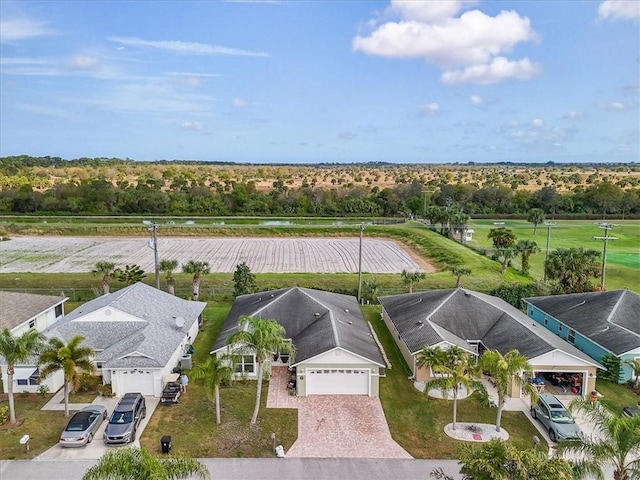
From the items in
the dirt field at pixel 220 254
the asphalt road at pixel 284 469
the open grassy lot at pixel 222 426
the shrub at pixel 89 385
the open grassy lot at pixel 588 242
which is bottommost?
the open grassy lot at pixel 222 426

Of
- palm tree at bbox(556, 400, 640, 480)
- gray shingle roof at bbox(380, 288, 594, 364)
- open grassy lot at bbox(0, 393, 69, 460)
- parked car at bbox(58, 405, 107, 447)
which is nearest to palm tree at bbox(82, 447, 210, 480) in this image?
parked car at bbox(58, 405, 107, 447)

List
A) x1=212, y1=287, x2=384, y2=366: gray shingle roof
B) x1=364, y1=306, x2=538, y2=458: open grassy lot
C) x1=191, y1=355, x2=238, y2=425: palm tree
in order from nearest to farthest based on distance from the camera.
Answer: x1=364, y1=306, x2=538, y2=458: open grassy lot, x1=191, y1=355, x2=238, y2=425: palm tree, x1=212, y1=287, x2=384, y2=366: gray shingle roof

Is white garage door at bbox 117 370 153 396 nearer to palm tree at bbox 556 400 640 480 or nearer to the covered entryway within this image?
the covered entryway

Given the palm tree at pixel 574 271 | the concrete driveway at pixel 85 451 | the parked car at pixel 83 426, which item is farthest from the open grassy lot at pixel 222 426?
the palm tree at pixel 574 271

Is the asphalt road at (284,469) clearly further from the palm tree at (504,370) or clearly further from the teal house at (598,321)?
the teal house at (598,321)

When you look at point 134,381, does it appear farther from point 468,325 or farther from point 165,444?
point 468,325

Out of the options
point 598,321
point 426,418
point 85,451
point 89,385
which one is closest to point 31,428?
point 85,451

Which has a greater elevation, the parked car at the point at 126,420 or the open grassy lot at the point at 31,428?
the parked car at the point at 126,420
